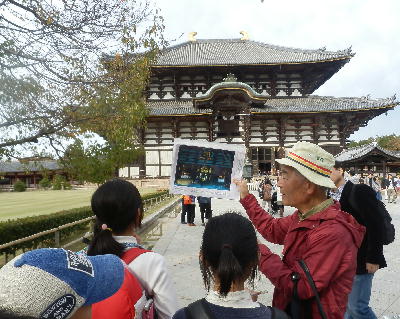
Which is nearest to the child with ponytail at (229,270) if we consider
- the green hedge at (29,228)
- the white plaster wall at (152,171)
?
the green hedge at (29,228)

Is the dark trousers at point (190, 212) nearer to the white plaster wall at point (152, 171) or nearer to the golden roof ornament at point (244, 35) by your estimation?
the white plaster wall at point (152, 171)

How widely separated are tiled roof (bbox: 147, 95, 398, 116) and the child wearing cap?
24.4m

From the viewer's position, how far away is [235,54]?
30.3 m

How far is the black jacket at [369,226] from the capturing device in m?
2.91

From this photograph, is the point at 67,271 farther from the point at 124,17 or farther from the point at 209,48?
the point at 209,48

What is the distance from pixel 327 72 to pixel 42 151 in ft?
87.1

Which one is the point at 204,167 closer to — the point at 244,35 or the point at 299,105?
the point at 299,105

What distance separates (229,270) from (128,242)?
0.60 m

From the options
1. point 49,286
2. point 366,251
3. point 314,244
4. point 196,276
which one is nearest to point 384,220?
point 366,251

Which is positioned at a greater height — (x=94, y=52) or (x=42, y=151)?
(x=94, y=52)

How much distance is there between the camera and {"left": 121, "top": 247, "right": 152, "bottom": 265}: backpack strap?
5.60ft

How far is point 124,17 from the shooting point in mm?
5434

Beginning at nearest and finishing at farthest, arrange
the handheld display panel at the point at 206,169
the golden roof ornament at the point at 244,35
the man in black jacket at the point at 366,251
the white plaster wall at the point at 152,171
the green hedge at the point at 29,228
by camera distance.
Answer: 1. the handheld display panel at the point at 206,169
2. the man in black jacket at the point at 366,251
3. the green hedge at the point at 29,228
4. the white plaster wall at the point at 152,171
5. the golden roof ornament at the point at 244,35

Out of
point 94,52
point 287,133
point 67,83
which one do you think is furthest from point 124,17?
point 287,133
